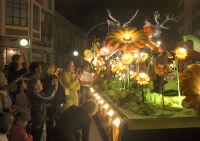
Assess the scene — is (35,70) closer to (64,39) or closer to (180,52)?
(180,52)

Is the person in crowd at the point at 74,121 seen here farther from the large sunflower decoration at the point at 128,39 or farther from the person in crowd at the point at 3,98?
the large sunflower decoration at the point at 128,39

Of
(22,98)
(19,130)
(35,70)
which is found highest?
(35,70)

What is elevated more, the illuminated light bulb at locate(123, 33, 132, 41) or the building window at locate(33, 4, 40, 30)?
the building window at locate(33, 4, 40, 30)

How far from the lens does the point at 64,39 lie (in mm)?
50062

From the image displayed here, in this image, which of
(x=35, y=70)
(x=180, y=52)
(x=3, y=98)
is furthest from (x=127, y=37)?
(x=3, y=98)

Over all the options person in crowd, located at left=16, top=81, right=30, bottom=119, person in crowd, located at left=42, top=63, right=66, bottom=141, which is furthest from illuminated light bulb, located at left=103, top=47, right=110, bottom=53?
person in crowd, located at left=16, top=81, right=30, bottom=119

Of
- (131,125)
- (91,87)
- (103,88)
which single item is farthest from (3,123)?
(91,87)

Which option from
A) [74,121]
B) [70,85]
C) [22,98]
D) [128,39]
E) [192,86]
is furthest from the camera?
[70,85]

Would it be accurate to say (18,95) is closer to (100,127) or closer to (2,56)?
(100,127)

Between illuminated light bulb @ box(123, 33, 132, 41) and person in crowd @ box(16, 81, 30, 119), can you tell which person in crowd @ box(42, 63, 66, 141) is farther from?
illuminated light bulb @ box(123, 33, 132, 41)

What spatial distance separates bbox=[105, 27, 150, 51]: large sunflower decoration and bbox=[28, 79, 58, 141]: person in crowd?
1636 millimetres

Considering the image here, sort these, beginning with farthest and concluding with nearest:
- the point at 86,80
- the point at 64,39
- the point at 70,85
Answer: the point at 64,39 < the point at 86,80 < the point at 70,85

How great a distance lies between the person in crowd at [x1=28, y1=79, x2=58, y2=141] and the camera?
7.25 meters

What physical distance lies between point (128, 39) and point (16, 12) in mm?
23524
